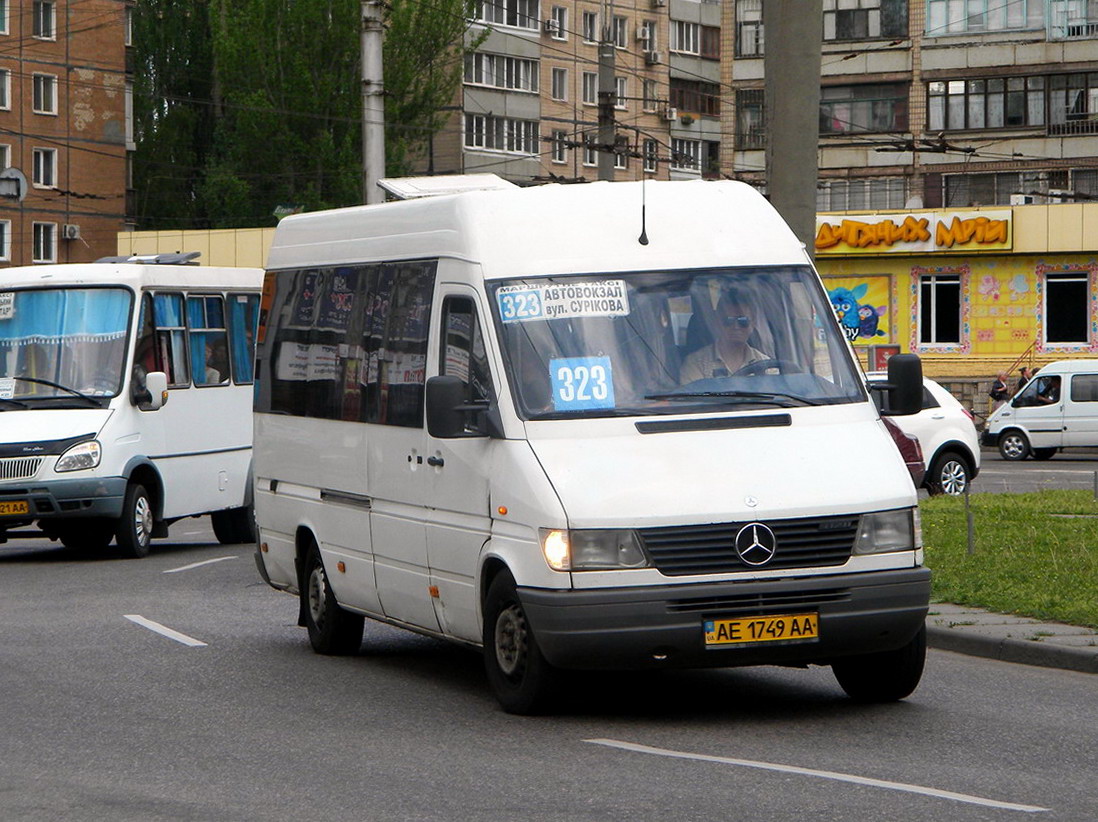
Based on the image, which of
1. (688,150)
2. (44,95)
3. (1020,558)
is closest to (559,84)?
(688,150)

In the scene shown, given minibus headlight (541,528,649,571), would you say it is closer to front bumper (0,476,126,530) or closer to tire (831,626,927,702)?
tire (831,626,927,702)

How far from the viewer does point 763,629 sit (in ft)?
30.4

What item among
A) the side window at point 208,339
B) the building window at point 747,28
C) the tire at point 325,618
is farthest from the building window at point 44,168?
the tire at point 325,618

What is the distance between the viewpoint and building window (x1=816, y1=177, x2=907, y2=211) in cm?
6831

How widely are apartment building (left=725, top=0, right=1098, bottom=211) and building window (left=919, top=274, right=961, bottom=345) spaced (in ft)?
26.5

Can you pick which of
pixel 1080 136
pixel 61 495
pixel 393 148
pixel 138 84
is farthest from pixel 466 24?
pixel 61 495

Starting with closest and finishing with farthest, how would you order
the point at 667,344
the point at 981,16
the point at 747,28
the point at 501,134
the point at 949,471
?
the point at 667,344, the point at 949,471, the point at 981,16, the point at 747,28, the point at 501,134

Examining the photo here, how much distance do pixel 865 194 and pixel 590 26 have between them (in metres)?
26.4

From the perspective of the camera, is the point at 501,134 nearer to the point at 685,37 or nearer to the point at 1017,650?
the point at 685,37

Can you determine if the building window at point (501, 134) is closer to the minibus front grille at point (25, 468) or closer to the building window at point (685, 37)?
the building window at point (685, 37)

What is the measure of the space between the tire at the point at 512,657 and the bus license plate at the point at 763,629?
771mm

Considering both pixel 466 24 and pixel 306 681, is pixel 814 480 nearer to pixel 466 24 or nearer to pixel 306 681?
pixel 306 681

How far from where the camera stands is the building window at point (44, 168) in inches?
3078

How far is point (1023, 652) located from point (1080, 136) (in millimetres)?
56892
